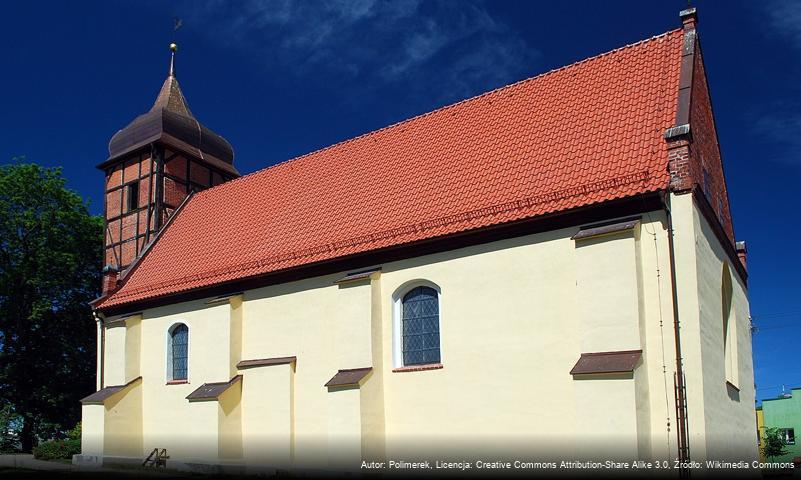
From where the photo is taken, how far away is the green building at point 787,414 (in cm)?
3384

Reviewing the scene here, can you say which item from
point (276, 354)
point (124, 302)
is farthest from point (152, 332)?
point (276, 354)

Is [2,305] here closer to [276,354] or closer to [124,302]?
[124,302]

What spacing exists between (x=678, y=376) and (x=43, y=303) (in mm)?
24620

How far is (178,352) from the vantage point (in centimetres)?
2008

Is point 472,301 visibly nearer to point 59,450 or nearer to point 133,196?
point 59,450

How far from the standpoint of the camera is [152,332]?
20.7 meters

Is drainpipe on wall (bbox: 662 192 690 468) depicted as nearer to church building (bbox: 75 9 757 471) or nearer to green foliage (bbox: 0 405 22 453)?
church building (bbox: 75 9 757 471)

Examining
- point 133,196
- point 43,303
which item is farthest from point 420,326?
point 43,303

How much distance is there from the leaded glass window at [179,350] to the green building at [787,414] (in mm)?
27242

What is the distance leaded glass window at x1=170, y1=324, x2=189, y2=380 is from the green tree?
10556 mm

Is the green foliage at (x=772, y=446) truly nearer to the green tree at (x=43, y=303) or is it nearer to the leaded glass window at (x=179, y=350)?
the leaded glass window at (x=179, y=350)

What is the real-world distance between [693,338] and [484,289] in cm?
390

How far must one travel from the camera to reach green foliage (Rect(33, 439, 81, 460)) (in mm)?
21844

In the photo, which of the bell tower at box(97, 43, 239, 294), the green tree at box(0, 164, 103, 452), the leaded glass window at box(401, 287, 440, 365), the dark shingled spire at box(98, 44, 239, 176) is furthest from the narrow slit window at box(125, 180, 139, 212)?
the leaded glass window at box(401, 287, 440, 365)
